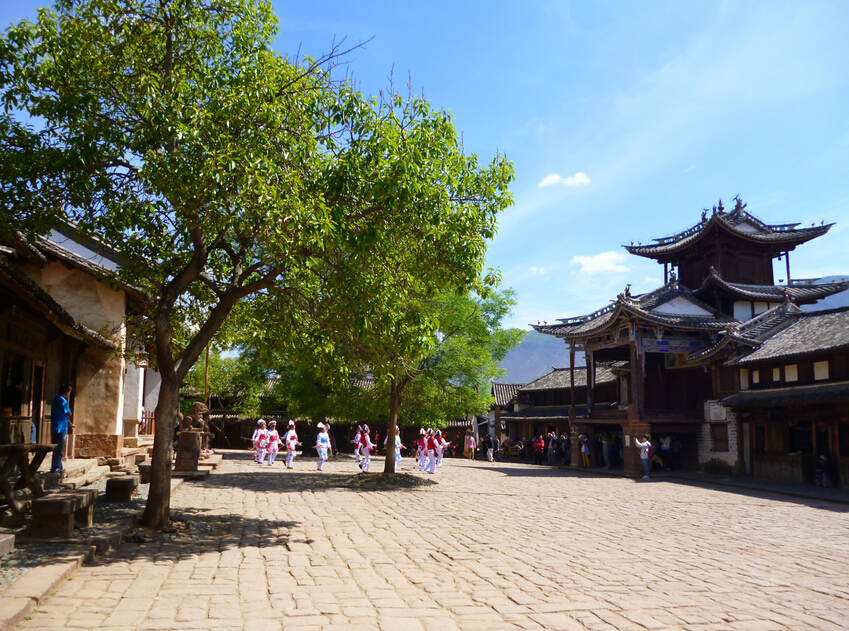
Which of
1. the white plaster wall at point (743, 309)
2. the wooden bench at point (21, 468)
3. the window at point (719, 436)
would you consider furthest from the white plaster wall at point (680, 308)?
the wooden bench at point (21, 468)

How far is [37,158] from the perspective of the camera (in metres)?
9.34

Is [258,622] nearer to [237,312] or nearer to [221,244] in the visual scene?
[221,244]

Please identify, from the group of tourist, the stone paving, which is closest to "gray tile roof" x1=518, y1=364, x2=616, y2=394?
the group of tourist

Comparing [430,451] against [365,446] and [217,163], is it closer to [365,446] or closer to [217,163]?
[365,446]

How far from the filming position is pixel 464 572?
26.1 feet

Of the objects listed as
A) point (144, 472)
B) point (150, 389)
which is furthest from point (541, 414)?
point (144, 472)

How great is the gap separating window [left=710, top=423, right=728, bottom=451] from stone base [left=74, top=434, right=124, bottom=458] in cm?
2273

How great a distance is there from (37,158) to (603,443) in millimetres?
27100

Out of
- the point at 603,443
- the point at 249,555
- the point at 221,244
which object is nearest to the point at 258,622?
the point at 249,555

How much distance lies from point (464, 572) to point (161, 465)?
4740 mm

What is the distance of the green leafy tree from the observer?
9086mm

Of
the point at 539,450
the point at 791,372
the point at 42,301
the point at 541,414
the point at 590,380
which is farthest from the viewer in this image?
the point at 541,414

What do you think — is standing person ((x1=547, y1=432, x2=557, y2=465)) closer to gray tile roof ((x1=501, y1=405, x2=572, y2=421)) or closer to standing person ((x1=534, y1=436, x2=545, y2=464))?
standing person ((x1=534, y1=436, x2=545, y2=464))

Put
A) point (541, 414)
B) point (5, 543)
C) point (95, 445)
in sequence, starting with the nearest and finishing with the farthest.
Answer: point (5, 543), point (95, 445), point (541, 414)
